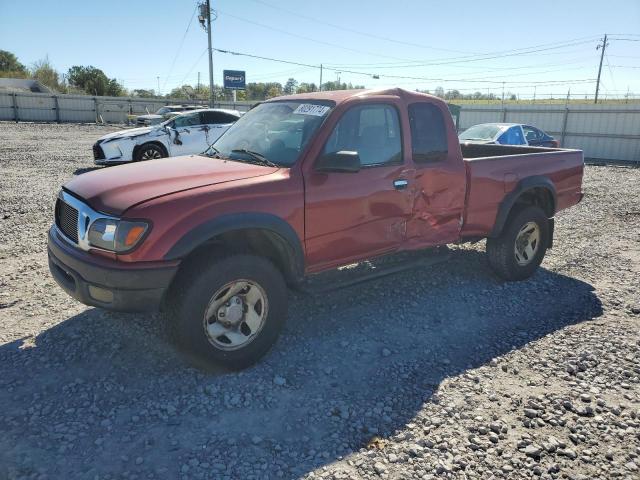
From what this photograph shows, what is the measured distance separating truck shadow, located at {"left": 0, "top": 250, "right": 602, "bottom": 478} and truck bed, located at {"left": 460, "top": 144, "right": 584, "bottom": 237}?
2.88 ft

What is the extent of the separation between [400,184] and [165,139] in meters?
10.2

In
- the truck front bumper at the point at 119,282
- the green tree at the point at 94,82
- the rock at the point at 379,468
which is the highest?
the green tree at the point at 94,82

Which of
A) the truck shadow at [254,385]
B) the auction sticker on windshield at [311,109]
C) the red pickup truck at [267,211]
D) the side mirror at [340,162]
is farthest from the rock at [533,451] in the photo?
the auction sticker on windshield at [311,109]

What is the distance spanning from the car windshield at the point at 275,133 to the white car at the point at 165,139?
7.95 metres

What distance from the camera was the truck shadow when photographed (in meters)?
2.70

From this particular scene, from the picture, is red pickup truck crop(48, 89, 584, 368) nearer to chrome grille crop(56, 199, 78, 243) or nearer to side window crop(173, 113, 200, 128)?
chrome grille crop(56, 199, 78, 243)

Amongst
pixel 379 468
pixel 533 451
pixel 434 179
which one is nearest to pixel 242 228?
pixel 379 468

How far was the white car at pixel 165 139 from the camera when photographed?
40.1ft

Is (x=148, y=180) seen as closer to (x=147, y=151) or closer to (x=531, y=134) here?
(x=147, y=151)

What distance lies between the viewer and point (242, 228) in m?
3.33

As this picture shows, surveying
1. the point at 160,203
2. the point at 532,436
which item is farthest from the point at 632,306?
the point at 160,203

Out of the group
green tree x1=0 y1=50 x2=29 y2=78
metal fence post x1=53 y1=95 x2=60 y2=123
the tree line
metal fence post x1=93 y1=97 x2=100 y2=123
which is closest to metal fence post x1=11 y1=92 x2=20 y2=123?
metal fence post x1=53 y1=95 x2=60 y2=123

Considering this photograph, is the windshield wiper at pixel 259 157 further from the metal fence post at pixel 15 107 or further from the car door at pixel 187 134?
the metal fence post at pixel 15 107

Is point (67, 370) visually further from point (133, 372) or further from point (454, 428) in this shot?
point (454, 428)
